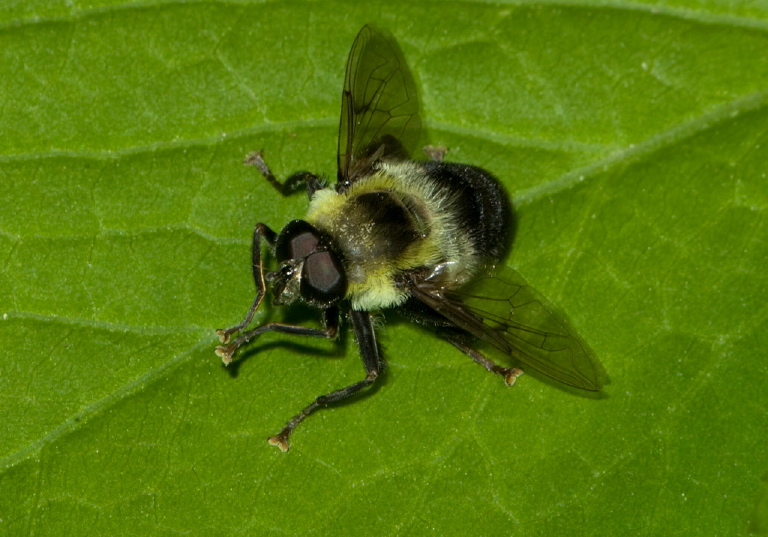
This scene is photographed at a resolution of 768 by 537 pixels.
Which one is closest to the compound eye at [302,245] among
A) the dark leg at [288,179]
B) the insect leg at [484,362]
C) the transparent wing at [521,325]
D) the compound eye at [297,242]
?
the compound eye at [297,242]

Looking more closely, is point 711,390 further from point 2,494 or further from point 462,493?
point 2,494

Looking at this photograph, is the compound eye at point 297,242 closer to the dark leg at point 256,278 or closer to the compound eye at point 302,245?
the compound eye at point 302,245

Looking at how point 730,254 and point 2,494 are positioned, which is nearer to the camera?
point 2,494

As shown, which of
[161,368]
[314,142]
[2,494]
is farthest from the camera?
[314,142]

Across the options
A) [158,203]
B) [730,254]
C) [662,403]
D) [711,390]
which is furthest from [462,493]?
[158,203]

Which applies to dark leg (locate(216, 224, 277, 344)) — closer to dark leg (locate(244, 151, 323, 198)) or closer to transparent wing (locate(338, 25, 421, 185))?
dark leg (locate(244, 151, 323, 198))

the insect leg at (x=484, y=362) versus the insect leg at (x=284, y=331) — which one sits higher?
the insect leg at (x=284, y=331)

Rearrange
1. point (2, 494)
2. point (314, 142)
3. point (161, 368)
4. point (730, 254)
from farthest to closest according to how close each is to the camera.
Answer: point (314, 142)
point (730, 254)
point (161, 368)
point (2, 494)
